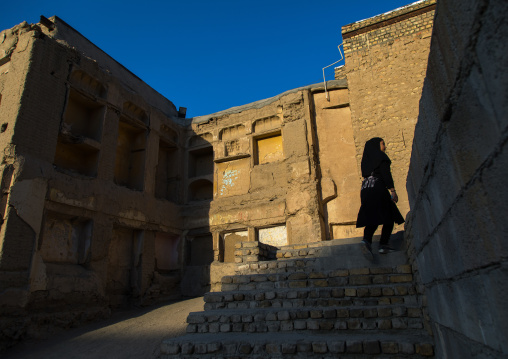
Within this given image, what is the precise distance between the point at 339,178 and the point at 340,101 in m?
2.50

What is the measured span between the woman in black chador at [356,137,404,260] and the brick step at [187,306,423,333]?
1.28 metres

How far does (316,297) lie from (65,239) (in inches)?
249

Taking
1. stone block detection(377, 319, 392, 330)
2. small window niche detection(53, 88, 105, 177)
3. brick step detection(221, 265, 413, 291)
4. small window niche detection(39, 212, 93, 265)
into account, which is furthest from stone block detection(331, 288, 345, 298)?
small window niche detection(53, 88, 105, 177)

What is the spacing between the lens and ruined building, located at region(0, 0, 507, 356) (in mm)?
7125

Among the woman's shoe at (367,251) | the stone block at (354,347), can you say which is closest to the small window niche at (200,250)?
the woman's shoe at (367,251)

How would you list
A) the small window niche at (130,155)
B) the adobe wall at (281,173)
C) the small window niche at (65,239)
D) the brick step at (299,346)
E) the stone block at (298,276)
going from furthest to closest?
the small window niche at (130,155), the adobe wall at (281,173), the small window niche at (65,239), the stone block at (298,276), the brick step at (299,346)

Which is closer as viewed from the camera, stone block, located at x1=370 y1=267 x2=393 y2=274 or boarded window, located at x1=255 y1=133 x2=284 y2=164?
stone block, located at x1=370 y1=267 x2=393 y2=274

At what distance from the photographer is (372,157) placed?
5062mm

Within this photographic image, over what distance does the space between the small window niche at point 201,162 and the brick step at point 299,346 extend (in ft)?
29.6

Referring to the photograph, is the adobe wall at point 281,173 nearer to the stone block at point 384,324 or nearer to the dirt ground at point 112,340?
the dirt ground at point 112,340

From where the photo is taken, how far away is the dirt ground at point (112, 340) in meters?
5.50

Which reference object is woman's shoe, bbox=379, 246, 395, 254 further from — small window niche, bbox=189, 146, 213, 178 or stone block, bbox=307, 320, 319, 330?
small window niche, bbox=189, 146, 213, 178

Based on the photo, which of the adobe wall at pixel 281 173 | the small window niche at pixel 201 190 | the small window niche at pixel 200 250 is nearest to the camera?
the adobe wall at pixel 281 173

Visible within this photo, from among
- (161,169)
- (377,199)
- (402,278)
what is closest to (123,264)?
(161,169)
